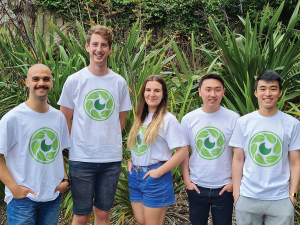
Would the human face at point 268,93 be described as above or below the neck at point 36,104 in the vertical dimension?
above

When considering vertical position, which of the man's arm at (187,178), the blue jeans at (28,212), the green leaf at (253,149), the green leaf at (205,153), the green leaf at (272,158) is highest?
the green leaf at (253,149)

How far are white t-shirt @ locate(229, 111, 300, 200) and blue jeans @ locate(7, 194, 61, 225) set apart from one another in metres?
1.32

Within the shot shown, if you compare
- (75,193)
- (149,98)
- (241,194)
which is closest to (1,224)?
(75,193)

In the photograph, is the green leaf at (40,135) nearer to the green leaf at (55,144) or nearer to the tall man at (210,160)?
the green leaf at (55,144)

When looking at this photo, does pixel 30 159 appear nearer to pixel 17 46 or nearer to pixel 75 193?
pixel 75 193

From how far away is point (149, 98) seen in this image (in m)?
2.41

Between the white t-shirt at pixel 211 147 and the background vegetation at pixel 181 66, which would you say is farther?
the background vegetation at pixel 181 66

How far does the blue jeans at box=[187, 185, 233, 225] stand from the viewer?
2248 mm

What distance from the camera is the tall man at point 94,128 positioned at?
2.37m

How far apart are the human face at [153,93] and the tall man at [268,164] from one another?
2.19 feet

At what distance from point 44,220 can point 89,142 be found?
0.62 m

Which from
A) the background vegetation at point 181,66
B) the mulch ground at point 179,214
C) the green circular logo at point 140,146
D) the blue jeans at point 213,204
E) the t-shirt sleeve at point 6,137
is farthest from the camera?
the background vegetation at point 181,66

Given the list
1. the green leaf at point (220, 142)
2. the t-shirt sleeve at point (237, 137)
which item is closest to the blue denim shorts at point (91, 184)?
the green leaf at point (220, 142)

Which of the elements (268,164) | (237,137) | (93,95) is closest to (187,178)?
(237,137)
